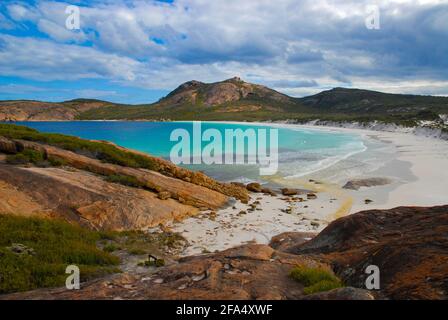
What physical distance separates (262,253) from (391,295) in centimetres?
372

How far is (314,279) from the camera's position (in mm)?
6980

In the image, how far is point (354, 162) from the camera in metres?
45.2

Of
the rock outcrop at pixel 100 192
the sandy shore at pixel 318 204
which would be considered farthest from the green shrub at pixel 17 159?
the sandy shore at pixel 318 204

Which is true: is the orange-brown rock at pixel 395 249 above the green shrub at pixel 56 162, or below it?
below

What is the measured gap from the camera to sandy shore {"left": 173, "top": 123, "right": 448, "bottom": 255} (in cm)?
1820

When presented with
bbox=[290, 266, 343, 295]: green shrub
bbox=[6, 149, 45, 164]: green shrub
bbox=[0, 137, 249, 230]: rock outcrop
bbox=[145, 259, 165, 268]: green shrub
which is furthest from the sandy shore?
bbox=[6, 149, 45, 164]: green shrub

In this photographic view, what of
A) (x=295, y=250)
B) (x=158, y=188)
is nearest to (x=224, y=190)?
(x=158, y=188)

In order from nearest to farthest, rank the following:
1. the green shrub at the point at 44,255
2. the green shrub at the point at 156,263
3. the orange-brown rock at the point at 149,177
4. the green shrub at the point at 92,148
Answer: the green shrub at the point at 44,255 < the green shrub at the point at 156,263 < the orange-brown rock at the point at 149,177 < the green shrub at the point at 92,148

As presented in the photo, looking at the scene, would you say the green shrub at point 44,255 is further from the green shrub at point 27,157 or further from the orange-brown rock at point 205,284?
the green shrub at point 27,157

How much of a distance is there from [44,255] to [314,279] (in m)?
8.16

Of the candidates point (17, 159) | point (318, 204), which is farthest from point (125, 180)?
point (318, 204)

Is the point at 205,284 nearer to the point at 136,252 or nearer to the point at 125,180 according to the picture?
the point at 136,252

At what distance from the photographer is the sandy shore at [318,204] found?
18.2 meters

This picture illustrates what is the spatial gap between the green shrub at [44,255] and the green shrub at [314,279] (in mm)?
5431
